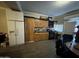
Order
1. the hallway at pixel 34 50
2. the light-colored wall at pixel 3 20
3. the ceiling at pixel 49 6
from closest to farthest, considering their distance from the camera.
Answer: the ceiling at pixel 49 6, the hallway at pixel 34 50, the light-colored wall at pixel 3 20

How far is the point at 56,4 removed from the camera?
149 centimetres

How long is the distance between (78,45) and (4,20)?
1571 mm

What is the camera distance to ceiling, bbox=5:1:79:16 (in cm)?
144

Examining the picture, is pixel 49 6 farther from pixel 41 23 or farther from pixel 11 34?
pixel 11 34

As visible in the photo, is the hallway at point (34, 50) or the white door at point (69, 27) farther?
the hallway at point (34, 50)

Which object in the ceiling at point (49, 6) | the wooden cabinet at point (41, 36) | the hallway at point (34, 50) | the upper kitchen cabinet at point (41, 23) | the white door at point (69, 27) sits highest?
the ceiling at point (49, 6)

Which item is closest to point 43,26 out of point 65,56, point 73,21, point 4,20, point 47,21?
point 47,21

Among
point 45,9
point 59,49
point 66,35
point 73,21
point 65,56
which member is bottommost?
point 65,56

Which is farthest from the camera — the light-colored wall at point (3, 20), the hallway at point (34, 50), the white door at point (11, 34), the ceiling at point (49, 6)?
the white door at point (11, 34)

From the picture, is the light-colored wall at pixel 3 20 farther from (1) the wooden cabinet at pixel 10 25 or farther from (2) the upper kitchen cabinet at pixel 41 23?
(2) the upper kitchen cabinet at pixel 41 23

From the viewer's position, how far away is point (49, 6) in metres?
1.54

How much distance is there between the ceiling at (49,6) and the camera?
1.44 metres

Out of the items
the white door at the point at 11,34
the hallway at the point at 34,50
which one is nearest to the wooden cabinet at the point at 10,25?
the white door at the point at 11,34

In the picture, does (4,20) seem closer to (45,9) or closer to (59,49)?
(45,9)
